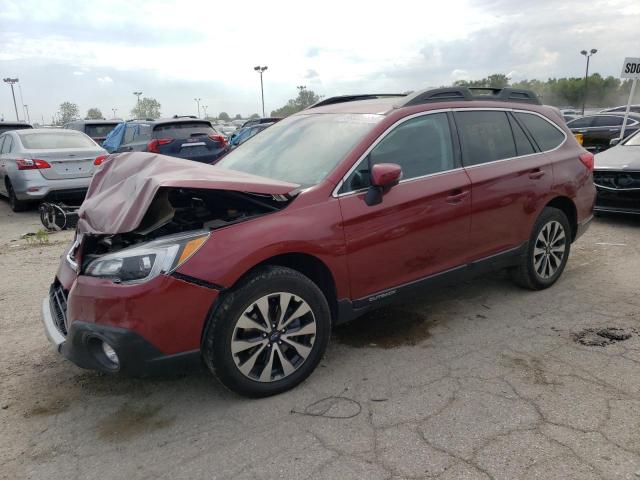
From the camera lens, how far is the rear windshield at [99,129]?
661 inches

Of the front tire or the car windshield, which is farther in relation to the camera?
the car windshield

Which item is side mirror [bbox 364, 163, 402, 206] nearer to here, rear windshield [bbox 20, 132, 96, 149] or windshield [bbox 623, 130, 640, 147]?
Result: windshield [bbox 623, 130, 640, 147]

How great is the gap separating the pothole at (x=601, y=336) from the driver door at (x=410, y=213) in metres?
1.00

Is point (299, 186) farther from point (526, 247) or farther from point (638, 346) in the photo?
point (638, 346)

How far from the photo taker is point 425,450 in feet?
8.29

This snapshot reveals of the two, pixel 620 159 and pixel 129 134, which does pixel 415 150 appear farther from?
pixel 129 134

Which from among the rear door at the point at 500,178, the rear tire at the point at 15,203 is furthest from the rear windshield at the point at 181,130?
the rear door at the point at 500,178

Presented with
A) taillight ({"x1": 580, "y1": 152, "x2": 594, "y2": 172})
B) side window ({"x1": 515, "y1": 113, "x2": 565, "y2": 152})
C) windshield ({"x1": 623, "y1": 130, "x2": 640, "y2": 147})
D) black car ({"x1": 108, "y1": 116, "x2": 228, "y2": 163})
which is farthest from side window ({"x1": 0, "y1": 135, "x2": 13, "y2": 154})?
windshield ({"x1": 623, "y1": 130, "x2": 640, "y2": 147})

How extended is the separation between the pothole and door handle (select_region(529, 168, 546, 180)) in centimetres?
132

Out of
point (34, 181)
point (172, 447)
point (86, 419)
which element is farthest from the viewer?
point (34, 181)

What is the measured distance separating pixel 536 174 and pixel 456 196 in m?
1.07

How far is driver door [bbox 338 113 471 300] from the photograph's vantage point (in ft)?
10.9

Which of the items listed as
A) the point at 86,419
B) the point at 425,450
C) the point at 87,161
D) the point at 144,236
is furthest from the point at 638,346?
the point at 87,161

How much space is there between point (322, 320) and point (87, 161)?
7668mm
